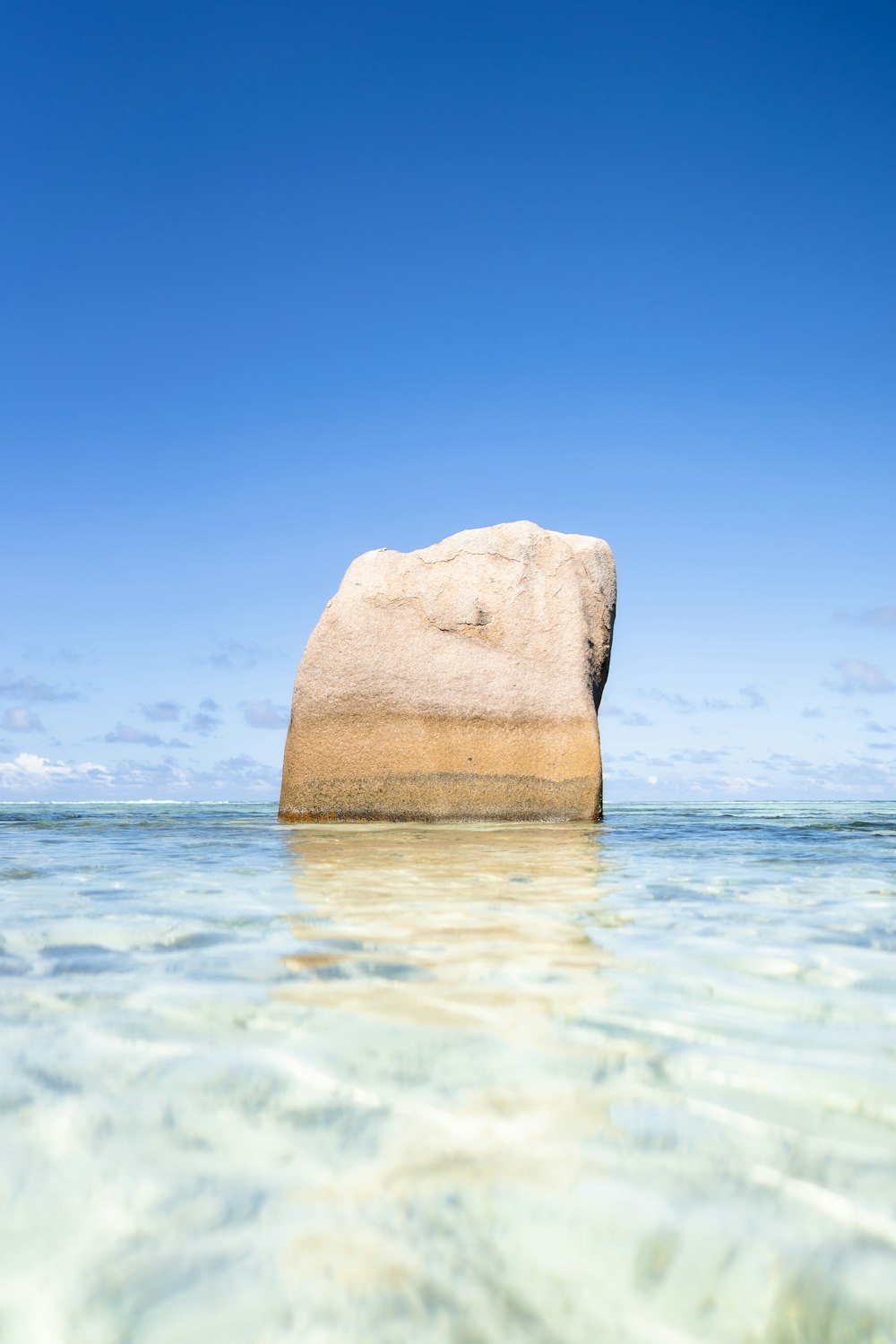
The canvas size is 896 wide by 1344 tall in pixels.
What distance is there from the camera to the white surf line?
3.13 feet

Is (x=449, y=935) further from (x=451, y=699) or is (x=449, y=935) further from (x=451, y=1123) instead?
(x=451, y=699)

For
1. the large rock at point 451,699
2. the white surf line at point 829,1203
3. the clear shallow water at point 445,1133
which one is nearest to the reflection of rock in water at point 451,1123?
the clear shallow water at point 445,1133

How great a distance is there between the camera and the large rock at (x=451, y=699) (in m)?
8.40

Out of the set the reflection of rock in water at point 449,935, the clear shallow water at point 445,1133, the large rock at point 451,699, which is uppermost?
the large rock at point 451,699

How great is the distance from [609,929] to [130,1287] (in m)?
1.92

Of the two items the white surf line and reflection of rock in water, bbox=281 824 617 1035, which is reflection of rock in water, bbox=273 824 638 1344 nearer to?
reflection of rock in water, bbox=281 824 617 1035

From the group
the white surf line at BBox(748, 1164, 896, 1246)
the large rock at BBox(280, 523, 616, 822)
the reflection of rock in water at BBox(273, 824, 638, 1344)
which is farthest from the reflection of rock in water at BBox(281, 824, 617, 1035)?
the large rock at BBox(280, 523, 616, 822)

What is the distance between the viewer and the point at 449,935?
8.15ft

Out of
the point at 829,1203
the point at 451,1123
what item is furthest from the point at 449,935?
the point at 829,1203

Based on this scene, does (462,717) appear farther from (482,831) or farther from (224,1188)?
(224,1188)

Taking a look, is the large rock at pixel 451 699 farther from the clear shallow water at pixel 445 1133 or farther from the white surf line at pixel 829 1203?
the white surf line at pixel 829 1203

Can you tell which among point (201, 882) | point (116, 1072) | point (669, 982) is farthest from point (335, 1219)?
point (201, 882)

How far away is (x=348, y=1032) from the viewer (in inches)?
62.2

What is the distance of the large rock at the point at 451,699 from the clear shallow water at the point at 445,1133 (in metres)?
5.75
